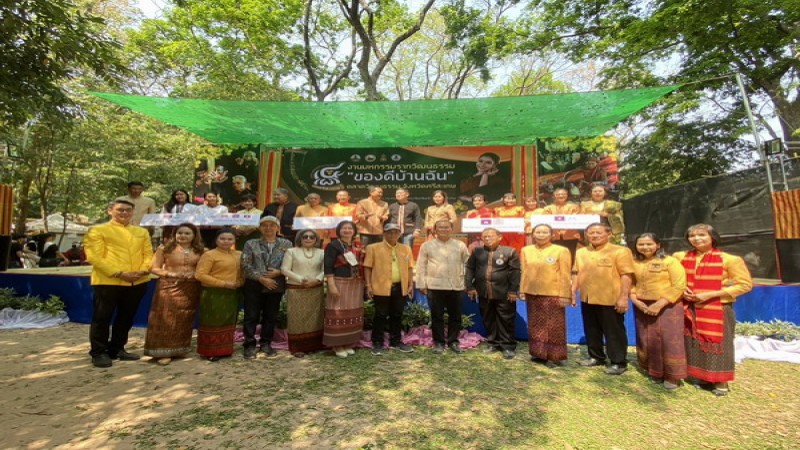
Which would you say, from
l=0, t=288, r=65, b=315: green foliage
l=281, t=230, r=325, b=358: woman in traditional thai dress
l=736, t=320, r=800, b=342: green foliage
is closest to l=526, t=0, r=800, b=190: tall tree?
l=736, t=320, r=800, b=342: green foliage

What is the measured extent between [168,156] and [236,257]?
10.1 meters

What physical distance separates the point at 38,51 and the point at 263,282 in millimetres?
3157

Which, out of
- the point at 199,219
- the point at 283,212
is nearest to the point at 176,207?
the point at 199,219

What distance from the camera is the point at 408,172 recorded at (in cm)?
865

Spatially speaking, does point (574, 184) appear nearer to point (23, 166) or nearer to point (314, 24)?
point (314, 24)

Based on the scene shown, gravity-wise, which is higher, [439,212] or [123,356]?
[439,212]

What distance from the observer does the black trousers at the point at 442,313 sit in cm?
406

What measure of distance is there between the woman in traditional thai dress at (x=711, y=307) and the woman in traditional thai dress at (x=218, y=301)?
13.0 feet

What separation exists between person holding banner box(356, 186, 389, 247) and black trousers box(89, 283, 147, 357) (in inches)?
112

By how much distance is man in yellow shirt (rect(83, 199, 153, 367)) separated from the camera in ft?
11.3

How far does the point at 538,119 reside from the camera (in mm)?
5926

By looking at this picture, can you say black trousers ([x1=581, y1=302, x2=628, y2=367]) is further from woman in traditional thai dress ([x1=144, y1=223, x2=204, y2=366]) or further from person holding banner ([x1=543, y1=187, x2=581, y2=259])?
woman in traditional thai dress ([x1=144, y1=223, x2=204, y2=366])

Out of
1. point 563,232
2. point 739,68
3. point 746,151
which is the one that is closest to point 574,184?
point 563,232

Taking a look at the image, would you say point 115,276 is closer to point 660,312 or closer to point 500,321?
point 500,321
